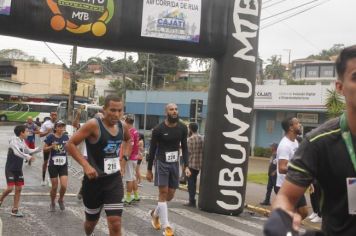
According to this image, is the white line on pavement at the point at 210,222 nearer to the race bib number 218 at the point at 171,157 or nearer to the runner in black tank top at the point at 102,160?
the race bib number 218 at the point at 171,157

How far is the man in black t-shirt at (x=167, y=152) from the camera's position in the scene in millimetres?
8820

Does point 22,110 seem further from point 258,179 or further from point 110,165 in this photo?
point 110,165

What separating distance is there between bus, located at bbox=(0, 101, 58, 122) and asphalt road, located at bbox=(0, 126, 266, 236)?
49203mm

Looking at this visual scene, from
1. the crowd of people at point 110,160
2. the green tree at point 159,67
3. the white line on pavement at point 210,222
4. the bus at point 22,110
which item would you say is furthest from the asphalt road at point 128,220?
the green tree at point 159,67

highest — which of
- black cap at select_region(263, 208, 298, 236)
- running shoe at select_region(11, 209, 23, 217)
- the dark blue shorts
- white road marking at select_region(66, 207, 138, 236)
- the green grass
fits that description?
black cap at select_region(263, 208, 298, 236)

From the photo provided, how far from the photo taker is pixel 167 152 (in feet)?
29.5

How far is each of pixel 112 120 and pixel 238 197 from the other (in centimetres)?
487

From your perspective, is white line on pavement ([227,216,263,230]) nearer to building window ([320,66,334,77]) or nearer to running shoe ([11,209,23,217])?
running shoe ([11,209,23,217])

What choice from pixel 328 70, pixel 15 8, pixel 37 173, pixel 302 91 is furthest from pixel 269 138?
pixel 328 70

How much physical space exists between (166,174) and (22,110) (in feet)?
181

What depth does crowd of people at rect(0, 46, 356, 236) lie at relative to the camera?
235 cm

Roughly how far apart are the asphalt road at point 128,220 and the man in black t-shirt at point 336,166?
636cm

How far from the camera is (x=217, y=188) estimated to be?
35.2 ft

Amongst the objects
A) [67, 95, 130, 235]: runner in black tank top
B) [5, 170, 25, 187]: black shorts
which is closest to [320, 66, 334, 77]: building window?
[5, 170, 25, 187]: black shorts
